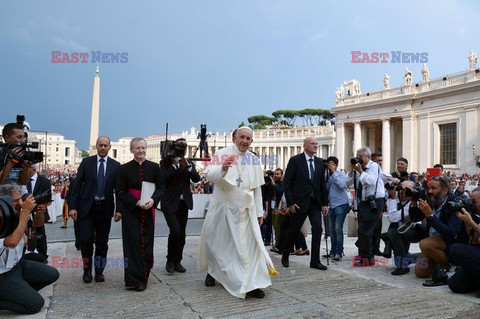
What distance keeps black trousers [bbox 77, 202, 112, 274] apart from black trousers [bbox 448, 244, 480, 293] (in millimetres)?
4662

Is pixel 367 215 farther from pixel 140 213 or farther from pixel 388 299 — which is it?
pixel 140 213

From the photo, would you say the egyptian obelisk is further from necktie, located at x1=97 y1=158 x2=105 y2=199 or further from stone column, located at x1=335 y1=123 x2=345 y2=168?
necktie, located at x1=97 y1=158 x2=105 y2=199

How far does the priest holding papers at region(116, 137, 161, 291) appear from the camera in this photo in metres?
4.88

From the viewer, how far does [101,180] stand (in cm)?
564

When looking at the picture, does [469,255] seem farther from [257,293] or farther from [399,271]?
[257,293]

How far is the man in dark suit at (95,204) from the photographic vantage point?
5391 mm

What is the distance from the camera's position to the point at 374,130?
45031 mm

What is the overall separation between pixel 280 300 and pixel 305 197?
229 centimetres

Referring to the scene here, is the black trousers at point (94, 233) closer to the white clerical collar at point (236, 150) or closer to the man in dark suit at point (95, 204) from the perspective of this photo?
the man in dark suit at point (95, 204)

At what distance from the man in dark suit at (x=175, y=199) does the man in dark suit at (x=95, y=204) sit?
0.81 meters

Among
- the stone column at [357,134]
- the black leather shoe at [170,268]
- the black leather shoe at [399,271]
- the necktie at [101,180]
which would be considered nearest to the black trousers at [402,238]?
the black leather shoe at [399,271]

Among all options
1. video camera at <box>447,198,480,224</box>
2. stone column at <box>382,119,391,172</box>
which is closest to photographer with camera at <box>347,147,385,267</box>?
video camera at <box>447,198,480,224</box>

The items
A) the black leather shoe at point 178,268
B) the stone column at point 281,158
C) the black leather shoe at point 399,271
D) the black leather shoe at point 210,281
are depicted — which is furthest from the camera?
the stone column at point 281,158

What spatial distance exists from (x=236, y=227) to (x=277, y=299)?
3.34ft
